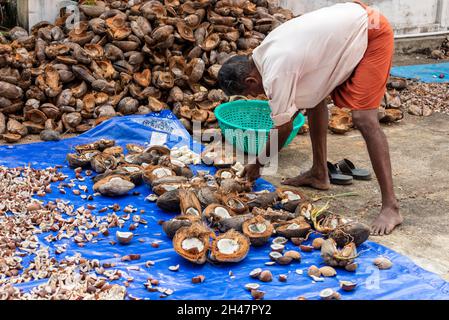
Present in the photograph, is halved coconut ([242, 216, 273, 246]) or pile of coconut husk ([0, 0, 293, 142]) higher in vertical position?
pile of coconut husk ([0, 0, 293, 142])

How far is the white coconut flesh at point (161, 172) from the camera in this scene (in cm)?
425

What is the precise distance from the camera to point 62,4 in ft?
20.3

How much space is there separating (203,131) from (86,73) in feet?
3.79

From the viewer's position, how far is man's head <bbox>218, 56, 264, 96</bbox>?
3639 millimetres

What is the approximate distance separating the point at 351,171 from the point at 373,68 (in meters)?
1.11

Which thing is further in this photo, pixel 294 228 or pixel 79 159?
pixel 79 159

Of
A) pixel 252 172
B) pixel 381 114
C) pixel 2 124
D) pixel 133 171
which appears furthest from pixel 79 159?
pixel 381 114

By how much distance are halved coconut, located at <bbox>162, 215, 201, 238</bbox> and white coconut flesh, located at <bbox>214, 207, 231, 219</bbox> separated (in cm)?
15

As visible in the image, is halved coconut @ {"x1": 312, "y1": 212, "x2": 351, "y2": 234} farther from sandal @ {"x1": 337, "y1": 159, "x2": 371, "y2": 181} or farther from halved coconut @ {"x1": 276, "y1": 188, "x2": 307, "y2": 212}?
sandal @ {"x1": 337, "y1": 159, "x2": 371, "y2": 181}

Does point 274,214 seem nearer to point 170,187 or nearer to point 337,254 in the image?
point 337,254

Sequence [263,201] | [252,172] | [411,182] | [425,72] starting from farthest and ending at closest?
[425,72] < [411,182] < [252,172] < [263,201]

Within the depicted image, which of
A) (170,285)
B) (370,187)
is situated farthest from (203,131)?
(170,285)

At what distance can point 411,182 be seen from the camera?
181 inches

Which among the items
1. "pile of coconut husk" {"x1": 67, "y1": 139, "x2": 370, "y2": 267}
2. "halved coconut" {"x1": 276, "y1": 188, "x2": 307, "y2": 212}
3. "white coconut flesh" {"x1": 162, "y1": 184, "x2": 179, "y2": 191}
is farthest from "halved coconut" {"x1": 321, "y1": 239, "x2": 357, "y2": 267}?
"white coconut flesh" {"x1": 162, "y1": 184, "x2": 179, "y2": 191}
